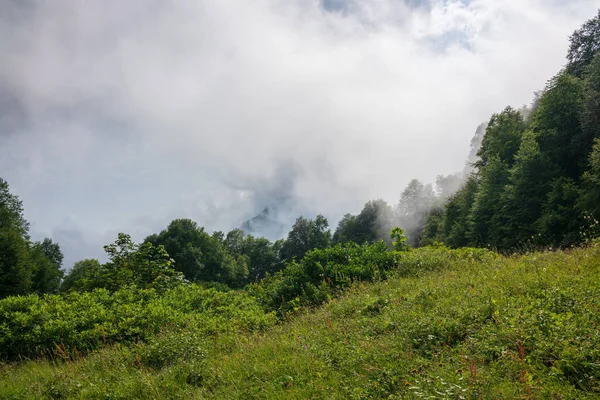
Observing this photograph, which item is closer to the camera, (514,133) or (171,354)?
(171,354)

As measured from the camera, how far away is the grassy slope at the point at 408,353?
11.6ft

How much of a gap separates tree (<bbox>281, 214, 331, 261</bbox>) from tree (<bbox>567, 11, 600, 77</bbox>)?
5745 centimetres

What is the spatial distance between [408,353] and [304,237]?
8207 centimetres

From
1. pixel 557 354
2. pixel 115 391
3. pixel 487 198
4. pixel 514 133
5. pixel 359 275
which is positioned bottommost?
pixel 115 391

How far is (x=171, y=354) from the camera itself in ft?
20.9

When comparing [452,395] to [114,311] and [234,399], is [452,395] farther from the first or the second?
[114,311]

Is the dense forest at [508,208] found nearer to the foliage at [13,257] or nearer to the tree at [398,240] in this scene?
the foliage at [13,257]

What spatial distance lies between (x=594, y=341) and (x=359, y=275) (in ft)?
23.6

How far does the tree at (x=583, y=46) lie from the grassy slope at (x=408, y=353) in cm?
5088

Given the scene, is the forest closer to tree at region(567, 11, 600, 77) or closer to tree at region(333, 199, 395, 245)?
tree at region(567, 11, 600, 77)

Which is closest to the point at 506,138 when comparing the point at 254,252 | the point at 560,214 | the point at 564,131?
the point at 564,131

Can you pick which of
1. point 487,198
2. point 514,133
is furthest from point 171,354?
point 514,133

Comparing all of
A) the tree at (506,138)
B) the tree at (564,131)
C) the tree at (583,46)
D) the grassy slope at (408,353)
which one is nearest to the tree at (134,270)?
the grassy slope at (408,353)

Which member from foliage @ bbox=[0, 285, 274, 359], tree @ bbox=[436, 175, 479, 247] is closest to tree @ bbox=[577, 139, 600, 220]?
tree @ bbox=[436, 175, 479, 247]
